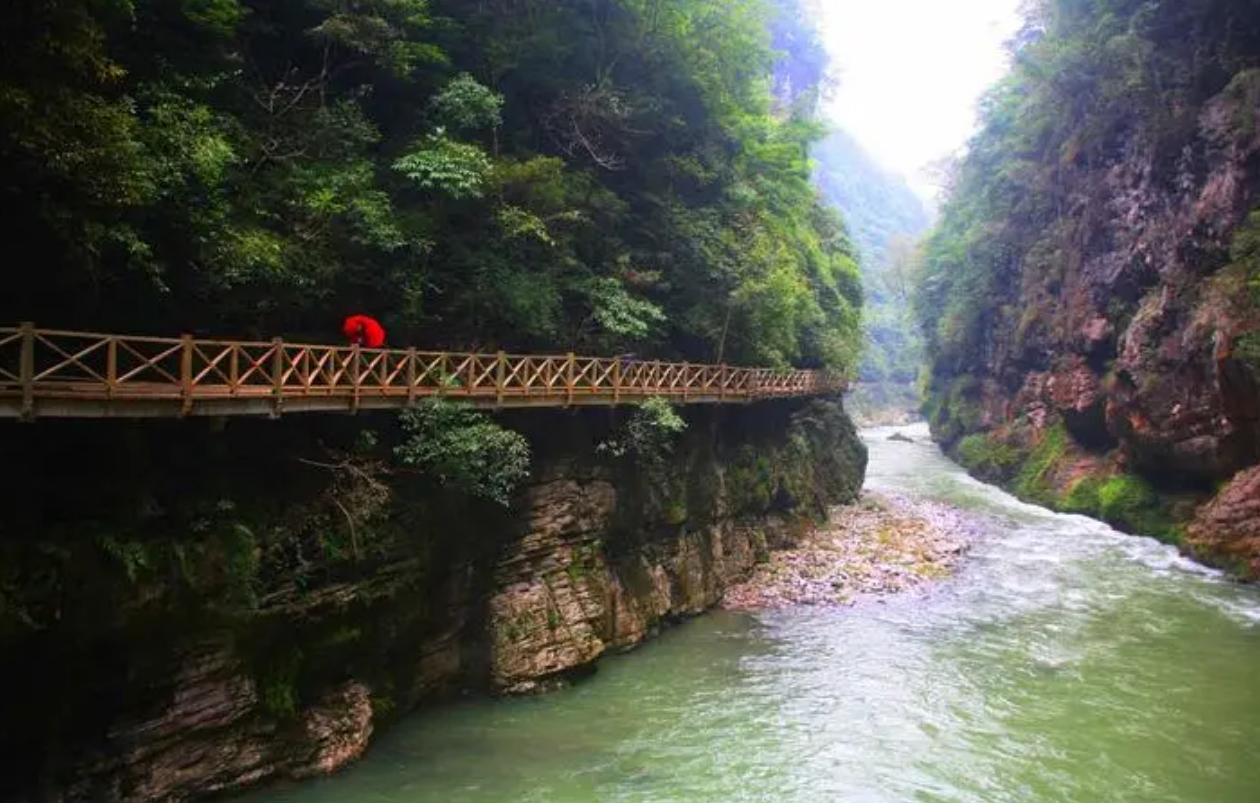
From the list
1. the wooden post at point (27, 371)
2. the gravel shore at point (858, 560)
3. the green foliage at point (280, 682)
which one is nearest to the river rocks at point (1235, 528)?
the gravel shore at point (858, 560)

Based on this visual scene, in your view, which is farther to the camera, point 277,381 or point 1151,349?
point 1151,349

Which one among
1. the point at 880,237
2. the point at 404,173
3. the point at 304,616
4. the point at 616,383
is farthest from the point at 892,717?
the point at 880,237

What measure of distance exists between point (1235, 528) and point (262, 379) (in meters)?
25.9

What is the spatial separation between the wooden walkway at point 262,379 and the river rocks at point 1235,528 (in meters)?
15.4

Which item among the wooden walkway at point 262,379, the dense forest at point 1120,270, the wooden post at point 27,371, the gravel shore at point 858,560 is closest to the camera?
the wooden post at point 27,371

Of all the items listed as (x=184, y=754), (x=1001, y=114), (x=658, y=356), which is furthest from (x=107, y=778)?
(x=1001, y=114)

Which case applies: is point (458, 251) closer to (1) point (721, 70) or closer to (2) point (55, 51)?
(2) point (55, 51)

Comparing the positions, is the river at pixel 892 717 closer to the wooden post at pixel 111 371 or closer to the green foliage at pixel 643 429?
the green foliage at pixel 643 429

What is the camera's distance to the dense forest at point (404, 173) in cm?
Answer: 1049

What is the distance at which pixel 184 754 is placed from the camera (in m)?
11.0

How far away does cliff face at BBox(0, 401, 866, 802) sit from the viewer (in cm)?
1008

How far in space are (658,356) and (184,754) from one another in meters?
15.6

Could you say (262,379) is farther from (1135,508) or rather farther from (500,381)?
(1135,508)

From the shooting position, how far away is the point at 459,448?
14211 millimetres
